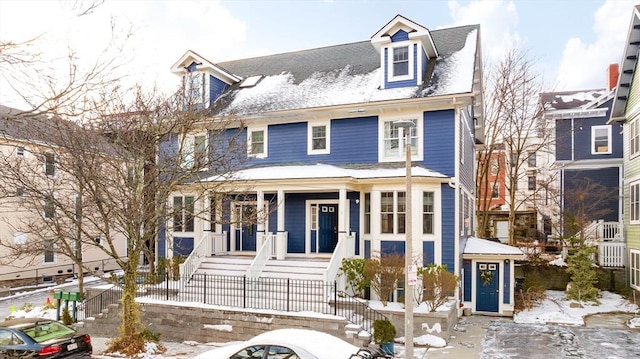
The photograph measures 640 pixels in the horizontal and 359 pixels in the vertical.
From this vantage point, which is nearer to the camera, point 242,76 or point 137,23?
point 137,23

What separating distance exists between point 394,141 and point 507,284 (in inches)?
269

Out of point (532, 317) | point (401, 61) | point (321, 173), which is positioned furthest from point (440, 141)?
point (532, 317)

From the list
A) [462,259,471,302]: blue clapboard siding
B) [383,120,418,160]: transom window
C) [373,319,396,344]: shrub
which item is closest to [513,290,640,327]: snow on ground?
[462,259,471,302]: blue clapboard siding

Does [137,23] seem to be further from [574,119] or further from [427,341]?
[574,119]

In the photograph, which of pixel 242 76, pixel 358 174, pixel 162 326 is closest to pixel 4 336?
pixel 162 326

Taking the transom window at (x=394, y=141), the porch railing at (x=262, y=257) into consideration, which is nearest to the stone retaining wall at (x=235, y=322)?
the porch railing at (x=262, y=257)

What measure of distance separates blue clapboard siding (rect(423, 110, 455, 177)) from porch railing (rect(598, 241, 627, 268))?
9996 millimetres

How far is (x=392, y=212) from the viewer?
16.6 metres

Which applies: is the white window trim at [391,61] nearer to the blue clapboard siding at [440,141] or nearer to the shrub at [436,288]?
the blue clapboard siding at [440,141]

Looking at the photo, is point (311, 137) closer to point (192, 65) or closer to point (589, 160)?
point (192, 65)

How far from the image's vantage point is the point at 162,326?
1416cm

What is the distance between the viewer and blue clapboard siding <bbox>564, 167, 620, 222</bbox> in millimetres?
24594

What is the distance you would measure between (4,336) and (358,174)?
37.7ft

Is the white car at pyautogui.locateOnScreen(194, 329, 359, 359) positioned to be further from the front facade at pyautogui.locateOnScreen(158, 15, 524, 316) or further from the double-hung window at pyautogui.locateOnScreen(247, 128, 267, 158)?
the double-hung window at pyautogui.locateOnScreen(247, 128, 267, 158)
